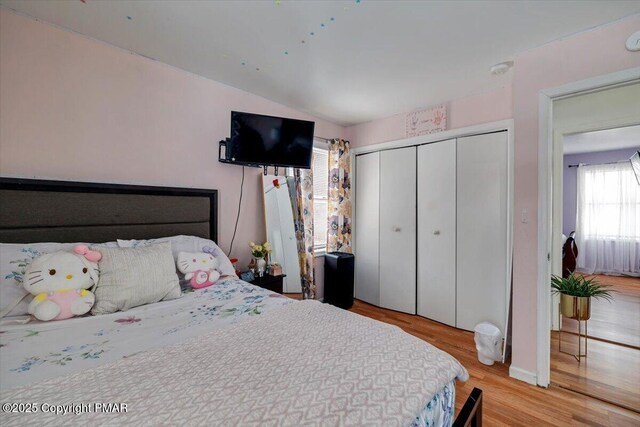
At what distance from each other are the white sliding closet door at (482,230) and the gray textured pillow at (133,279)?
8.71 ft

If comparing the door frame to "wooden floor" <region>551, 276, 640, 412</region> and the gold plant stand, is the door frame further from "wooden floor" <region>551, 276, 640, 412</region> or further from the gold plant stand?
the gold plant stand

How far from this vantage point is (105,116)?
190cm

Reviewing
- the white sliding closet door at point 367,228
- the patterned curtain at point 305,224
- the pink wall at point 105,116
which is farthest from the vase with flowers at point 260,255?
the white sliding closet door at point 367,228

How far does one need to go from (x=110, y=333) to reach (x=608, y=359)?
357cm

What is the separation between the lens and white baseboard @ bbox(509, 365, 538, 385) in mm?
1965

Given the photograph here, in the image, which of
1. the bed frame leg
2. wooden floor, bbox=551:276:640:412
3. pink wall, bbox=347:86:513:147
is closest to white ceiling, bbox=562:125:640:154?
pink wall, bbox=347:86:513:147

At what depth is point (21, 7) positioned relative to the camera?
5.13 ft

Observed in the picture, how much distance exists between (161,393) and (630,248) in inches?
220

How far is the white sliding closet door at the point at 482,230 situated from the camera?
253cm

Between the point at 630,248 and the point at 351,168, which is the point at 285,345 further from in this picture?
the point at 630,248

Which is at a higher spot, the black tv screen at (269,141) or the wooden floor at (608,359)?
the black tv screen at (269,141)

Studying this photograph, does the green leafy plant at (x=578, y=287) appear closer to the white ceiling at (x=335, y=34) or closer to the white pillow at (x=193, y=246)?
the white ceiling at (x=335, y=34)

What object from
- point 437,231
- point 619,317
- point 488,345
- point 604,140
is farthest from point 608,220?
point 488,345

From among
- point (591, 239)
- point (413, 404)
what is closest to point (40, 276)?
point (413, 404)
